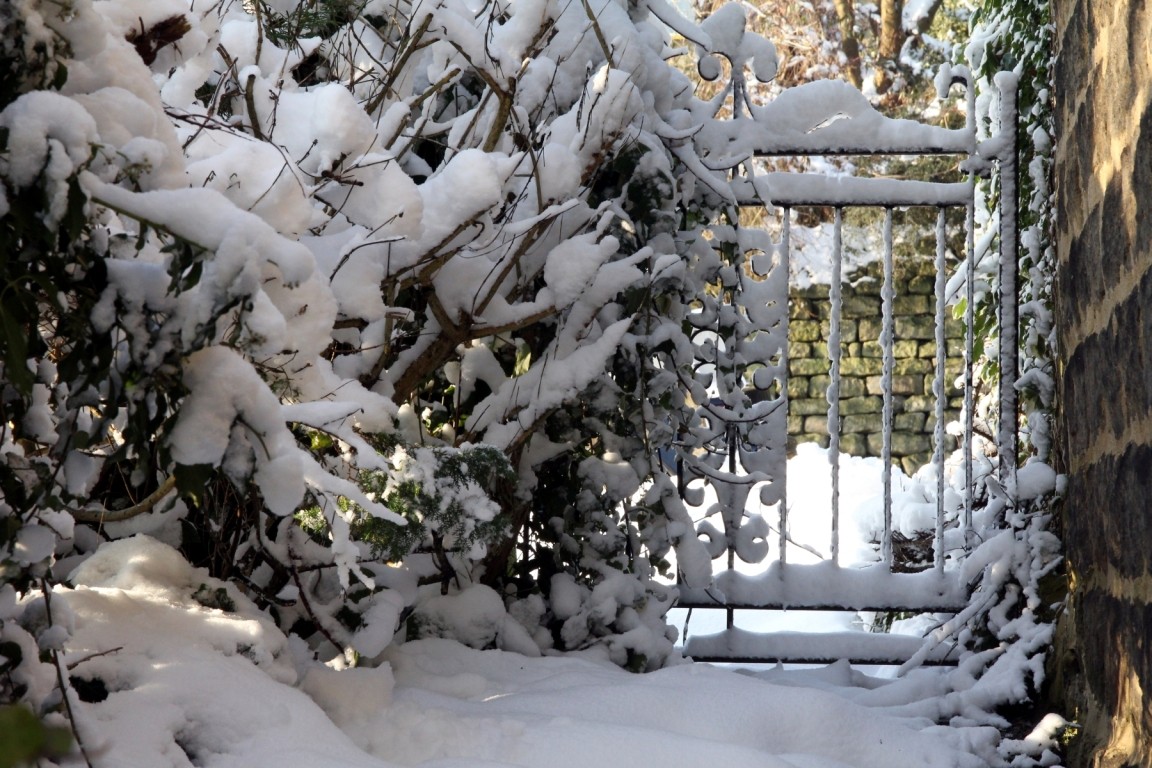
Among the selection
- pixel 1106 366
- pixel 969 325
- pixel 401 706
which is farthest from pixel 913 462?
pixel 401 706

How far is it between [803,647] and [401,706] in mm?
1478

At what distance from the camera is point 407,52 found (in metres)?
1.98

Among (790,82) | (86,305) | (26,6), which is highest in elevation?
(790,82)

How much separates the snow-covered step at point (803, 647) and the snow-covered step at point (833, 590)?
0.27 ft

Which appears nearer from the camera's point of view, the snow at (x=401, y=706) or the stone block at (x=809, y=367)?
the snow at (x=401, y=706)

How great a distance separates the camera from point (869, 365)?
979 centimetres

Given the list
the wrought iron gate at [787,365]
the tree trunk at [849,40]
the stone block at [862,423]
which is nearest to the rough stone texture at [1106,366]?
the wrought iron gate at [787,365]

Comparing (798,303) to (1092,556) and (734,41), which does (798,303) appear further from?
(1092,556)

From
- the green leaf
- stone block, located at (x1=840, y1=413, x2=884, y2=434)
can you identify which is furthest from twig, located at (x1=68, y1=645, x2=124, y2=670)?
stone block, located at (x1=840, y1=413, x2=884, y2=434)

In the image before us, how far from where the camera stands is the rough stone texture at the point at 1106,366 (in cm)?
163

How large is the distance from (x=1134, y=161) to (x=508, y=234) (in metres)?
1.07

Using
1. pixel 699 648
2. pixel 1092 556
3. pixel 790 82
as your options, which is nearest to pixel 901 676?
pixel 699 648

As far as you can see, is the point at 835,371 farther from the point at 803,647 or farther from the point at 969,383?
the point at 803,647

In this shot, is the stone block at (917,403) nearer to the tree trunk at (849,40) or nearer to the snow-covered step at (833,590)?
the tree trunk at (849,40)
